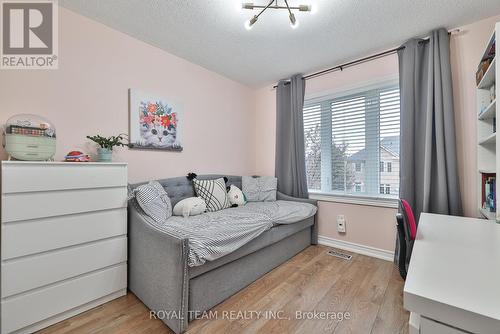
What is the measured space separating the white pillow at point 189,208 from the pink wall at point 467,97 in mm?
2536

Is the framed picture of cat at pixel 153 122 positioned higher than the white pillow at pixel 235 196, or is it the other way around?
the framed picture of cat at pixel 153 122

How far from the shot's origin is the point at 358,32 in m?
2.11

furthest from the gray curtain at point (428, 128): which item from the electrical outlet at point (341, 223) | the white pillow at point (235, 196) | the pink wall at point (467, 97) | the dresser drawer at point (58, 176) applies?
the dresser drawer at point (58, 176)

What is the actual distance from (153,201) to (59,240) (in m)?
0.63

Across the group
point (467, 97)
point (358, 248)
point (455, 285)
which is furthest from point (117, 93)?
point (467, 97)

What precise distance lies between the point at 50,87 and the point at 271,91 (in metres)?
2.69

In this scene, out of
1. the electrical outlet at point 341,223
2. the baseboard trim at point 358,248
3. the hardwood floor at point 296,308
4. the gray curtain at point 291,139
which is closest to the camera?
the hardwood floor at point 296,308

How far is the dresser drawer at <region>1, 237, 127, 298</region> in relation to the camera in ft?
4.19

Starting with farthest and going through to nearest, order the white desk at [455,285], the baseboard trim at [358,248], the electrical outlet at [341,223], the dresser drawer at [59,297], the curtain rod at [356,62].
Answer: the electrical outlet at [341,223], the baseboard trim at [358,248], the curtain rod at [356,62], the dresser drawer at [59,297], the white desk at [455,285]

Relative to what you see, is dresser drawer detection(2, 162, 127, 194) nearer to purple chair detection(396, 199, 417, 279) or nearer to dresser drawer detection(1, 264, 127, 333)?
dresser drawer detection(1, 264, 127, 333)

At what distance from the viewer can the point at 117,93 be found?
2.10 m

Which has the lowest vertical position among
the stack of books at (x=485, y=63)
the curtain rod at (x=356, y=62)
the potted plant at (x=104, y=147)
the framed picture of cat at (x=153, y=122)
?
the potted plant at (x=104, y=147)

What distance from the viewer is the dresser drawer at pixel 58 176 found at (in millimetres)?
1280

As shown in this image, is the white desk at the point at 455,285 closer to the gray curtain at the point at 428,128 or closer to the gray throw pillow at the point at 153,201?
the gray curtain at the point at 428,128
